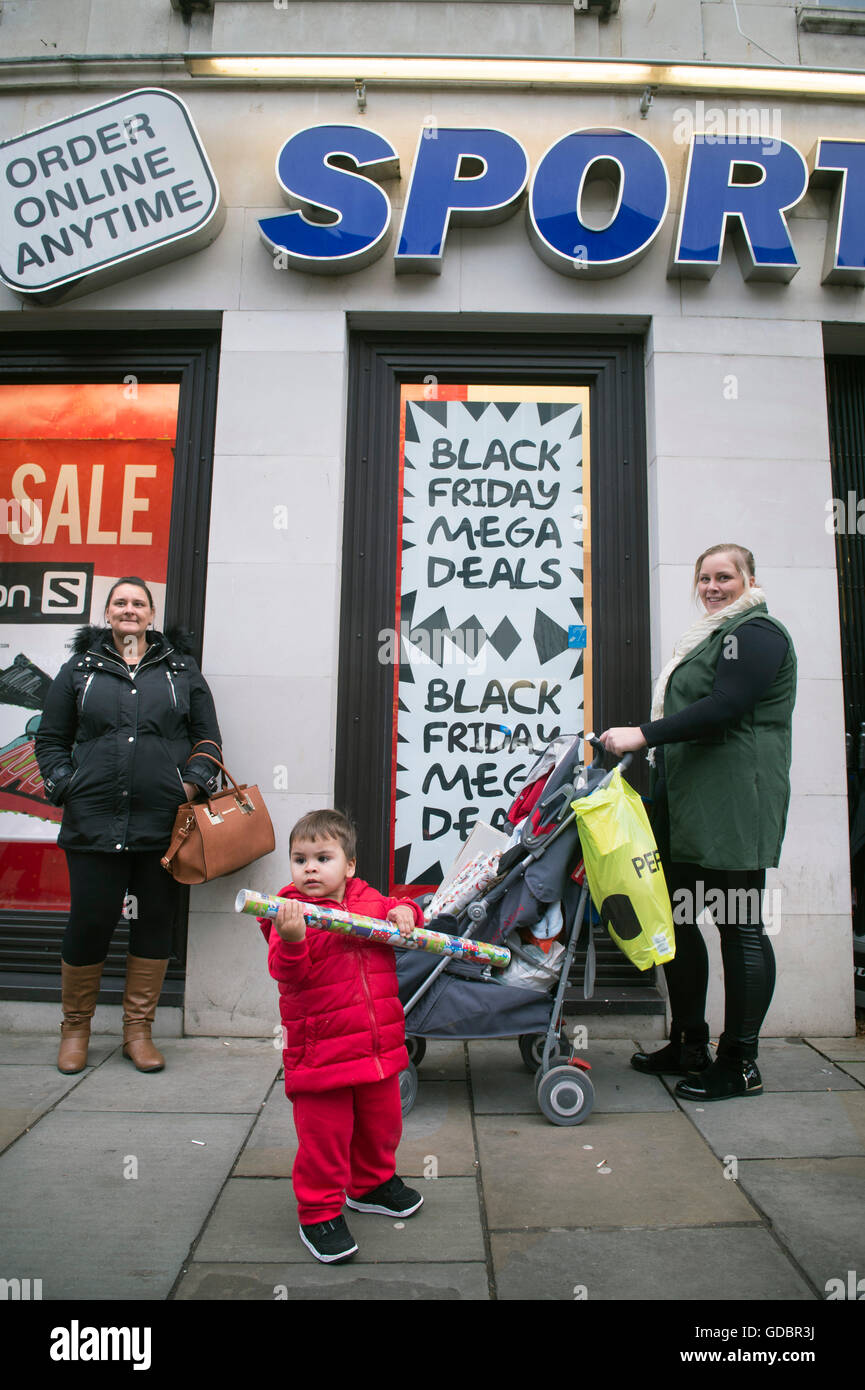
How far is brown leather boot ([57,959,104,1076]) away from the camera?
13.1 feet

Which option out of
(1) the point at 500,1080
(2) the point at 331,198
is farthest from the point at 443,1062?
(2) the point at 331,198

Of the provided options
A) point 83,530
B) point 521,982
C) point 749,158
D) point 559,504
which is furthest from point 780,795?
point 83,530

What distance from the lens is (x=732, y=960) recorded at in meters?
3.63

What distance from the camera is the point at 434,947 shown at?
8.89 ft

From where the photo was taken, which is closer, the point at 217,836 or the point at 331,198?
the point at 217,836

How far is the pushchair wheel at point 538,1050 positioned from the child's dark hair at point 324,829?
154 cm

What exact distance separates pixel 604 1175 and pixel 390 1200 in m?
0.80

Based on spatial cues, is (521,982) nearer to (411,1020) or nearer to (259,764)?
(411,1020)

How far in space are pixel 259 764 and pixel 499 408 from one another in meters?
2.57

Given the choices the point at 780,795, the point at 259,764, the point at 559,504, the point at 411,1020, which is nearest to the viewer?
the point at 411,1020

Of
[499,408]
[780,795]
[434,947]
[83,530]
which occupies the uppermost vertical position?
[499,408]

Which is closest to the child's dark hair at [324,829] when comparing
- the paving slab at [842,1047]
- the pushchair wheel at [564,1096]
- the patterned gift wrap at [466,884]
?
the patterned gift wrap at [466,884]

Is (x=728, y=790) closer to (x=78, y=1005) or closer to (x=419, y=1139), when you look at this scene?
(x=419, y=1139)

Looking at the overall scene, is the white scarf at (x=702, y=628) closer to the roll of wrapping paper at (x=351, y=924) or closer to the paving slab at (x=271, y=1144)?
the roll of wrapping paper at (x=351, y=924)
